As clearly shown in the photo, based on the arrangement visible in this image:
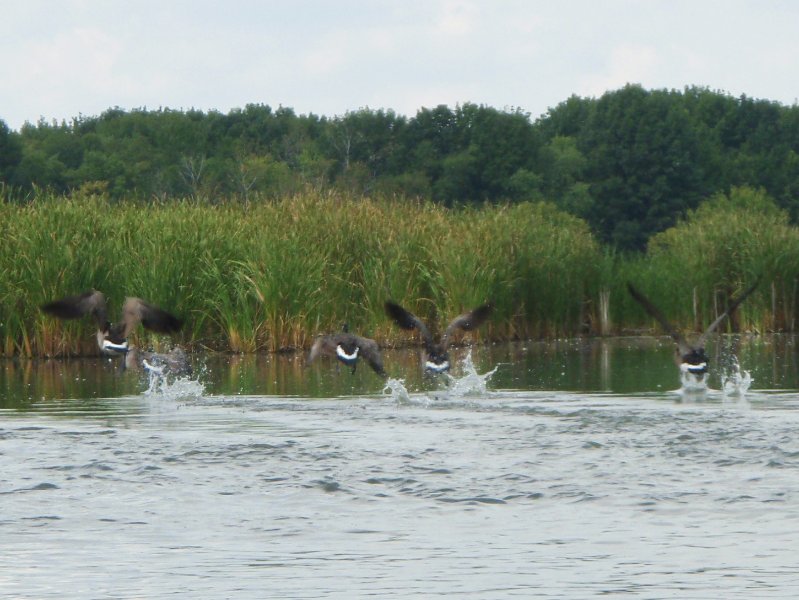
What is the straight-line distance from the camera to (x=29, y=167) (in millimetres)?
75875

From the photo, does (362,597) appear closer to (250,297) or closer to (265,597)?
(265,597)

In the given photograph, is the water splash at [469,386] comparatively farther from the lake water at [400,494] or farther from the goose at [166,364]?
the goose at [166,364]

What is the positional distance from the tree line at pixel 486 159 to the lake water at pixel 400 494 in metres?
58.0

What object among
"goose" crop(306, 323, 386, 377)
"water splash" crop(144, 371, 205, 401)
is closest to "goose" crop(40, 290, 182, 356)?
"water splash" crop(144, 371, 205, 401)

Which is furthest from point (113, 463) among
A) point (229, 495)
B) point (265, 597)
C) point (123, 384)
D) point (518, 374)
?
point (518, 374)

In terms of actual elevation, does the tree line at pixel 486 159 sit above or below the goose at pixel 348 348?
above

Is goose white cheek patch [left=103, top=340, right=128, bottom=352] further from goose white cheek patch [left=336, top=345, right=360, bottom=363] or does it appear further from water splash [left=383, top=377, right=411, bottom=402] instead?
water splash [left=383, top=377, right=411, bottom=402]

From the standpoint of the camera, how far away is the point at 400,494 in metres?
11.1

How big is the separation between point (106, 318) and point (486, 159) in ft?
216

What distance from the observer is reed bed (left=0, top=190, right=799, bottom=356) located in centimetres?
2683

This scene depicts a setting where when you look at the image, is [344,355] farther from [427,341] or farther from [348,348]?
[427,341]

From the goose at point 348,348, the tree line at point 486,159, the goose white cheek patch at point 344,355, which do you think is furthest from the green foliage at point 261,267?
the tree line at point 486,159

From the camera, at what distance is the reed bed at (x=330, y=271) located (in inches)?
1056

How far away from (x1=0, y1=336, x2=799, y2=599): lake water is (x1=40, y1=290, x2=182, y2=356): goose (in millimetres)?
790
